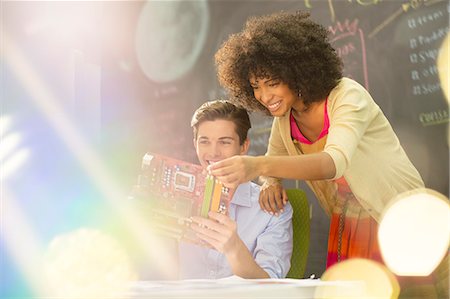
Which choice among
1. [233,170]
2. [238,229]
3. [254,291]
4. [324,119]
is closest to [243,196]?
[238,229]

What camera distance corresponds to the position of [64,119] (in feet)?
8.67

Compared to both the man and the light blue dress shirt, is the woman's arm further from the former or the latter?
the light blue dress shirt

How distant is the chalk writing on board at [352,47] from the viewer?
254cm

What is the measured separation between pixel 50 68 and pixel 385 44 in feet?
5.01

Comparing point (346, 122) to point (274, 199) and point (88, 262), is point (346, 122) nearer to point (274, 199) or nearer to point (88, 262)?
point (274, 199)

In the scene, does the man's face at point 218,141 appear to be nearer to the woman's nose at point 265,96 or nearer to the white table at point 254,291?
the woman's nose at point 265,96

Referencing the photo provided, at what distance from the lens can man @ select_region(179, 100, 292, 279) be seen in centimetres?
147

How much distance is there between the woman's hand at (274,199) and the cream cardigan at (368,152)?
0.26 metres

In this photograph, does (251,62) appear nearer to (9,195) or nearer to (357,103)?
(357,103)

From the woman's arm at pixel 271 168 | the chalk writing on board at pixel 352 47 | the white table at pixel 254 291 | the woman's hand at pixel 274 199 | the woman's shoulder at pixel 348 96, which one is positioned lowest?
the white table at pixel 254 291

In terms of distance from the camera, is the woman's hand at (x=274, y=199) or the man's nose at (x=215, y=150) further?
the man's nose at (x=215, y=150)

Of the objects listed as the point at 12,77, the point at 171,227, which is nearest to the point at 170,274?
the point at 171,227

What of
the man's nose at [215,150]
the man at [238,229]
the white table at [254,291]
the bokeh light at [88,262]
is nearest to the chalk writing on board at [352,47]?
the man at [238,229]

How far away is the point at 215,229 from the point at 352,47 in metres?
1.57
